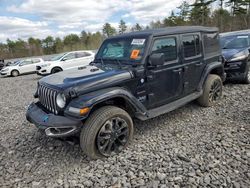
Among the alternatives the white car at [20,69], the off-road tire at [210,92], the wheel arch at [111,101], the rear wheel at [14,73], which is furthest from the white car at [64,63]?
the wheel arch at [111,101]

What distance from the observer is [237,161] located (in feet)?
9.23

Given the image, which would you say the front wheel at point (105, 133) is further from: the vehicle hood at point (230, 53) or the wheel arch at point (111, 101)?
the vehicle hood at point (230, 53)

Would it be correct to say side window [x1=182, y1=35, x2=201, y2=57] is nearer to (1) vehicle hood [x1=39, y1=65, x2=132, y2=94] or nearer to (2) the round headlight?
(1) vehicle hood [x1=39, y1=65, x2=132, y2=94]

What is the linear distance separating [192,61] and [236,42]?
3.92 meters

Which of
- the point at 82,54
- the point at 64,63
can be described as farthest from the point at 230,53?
the point at 64,63

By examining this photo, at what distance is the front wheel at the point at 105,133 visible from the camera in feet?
9.35

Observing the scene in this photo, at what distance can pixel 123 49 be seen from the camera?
379 cm

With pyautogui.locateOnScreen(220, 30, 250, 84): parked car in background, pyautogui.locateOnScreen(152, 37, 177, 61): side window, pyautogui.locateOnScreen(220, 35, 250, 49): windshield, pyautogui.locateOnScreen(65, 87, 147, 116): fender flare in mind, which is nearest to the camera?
pyautogui.locateOnScreen(65, 87, 147, 116): fender flare

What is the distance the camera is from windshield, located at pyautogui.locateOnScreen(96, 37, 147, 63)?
3504mm

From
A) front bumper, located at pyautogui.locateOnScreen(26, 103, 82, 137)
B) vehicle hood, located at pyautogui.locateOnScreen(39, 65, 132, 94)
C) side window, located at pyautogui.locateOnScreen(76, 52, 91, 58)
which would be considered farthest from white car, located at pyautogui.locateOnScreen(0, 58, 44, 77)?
front bumper, located at pyautogui.locateOnScreen(26, 103, 82, 137)

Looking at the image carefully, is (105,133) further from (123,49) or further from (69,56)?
(69,56)

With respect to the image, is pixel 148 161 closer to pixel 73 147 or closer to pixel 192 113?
pixel 73 147

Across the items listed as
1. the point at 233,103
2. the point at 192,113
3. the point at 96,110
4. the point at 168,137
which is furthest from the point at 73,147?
the point at 233,103

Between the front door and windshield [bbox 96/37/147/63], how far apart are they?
0.77 ft
